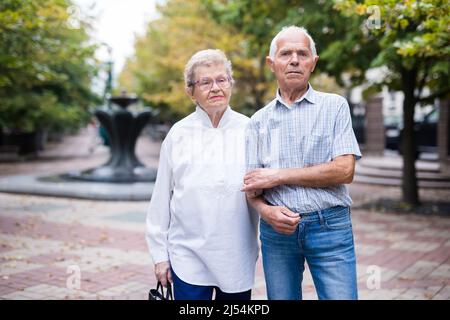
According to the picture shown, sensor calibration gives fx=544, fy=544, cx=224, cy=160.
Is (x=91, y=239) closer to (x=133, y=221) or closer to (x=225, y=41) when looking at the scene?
(x=133, y=221)

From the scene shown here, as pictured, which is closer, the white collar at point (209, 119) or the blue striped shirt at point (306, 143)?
the blue striped shirt at point (306, 143)

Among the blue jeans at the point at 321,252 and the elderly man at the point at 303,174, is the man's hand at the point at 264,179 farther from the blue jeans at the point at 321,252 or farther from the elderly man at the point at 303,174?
the blue jeans at the point at 321,252

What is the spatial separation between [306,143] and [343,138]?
17 cm

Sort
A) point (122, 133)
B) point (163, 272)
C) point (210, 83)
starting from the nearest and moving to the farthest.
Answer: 1. point (210, 83)
2. point (163, 272)
3. point (122, 133)

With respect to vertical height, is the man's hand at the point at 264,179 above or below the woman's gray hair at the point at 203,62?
below

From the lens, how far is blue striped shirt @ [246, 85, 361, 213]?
97.7 inches

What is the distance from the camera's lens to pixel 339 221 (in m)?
2.50

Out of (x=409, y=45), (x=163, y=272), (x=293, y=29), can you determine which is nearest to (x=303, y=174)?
(x=293, y=29)

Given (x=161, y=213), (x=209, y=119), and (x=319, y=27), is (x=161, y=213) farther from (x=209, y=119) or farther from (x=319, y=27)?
(x=319, y=27)

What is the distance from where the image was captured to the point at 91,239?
25.3ft

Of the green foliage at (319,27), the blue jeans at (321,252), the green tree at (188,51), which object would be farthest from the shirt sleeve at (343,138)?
the green tree at (188,51)

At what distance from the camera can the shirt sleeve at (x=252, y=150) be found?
257 centimetres

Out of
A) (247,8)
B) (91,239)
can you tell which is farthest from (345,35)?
(91,239)
